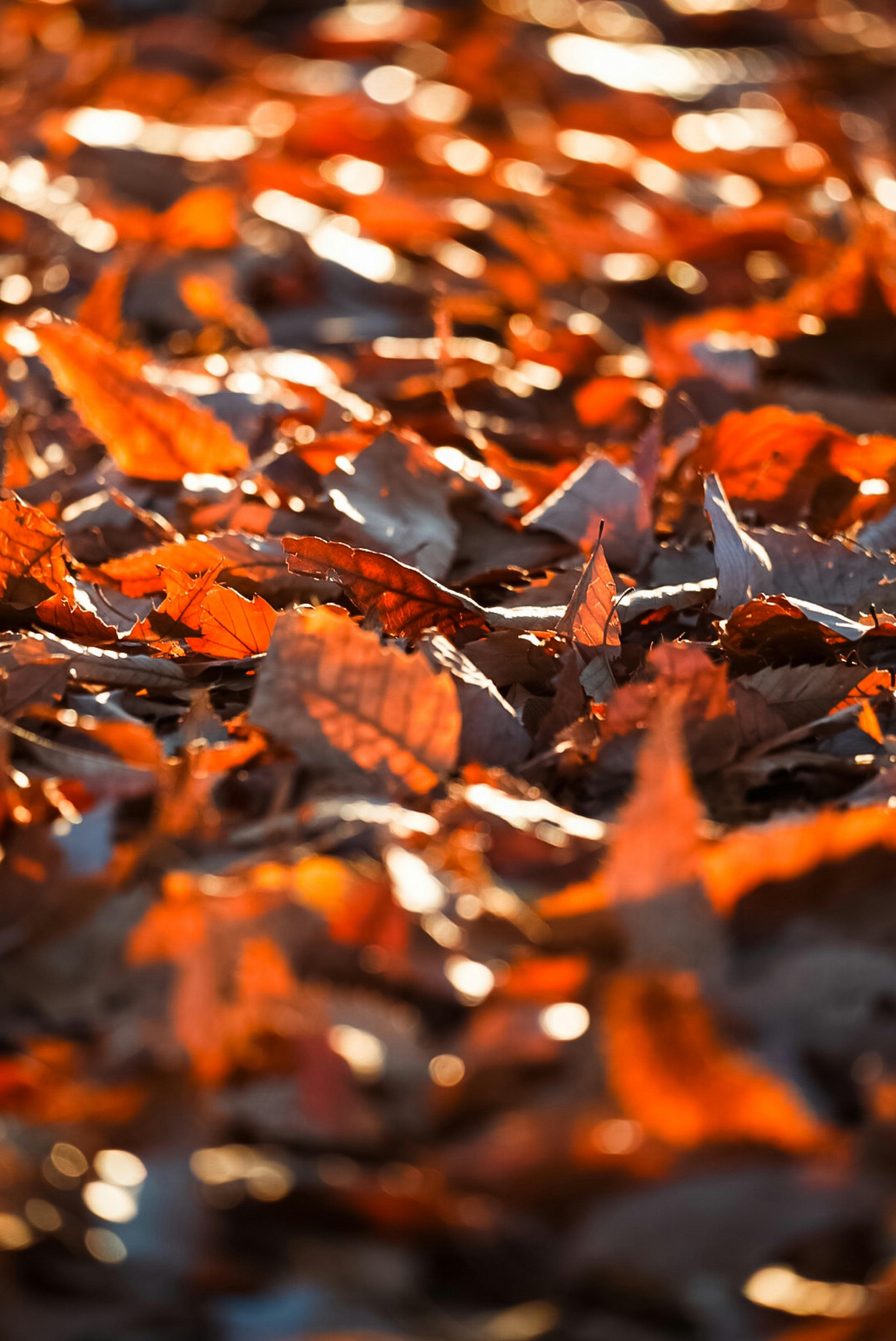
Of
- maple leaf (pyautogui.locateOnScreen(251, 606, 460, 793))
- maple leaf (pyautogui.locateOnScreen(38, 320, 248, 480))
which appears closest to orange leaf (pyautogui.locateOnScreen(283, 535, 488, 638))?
maple leaf (pyautogui.locateOnScreen(251, 606, 460, 793))

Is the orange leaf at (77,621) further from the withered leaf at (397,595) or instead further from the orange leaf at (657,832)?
the orange leaf at (657,832)

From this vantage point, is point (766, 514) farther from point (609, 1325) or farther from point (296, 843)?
point (609, 1325)

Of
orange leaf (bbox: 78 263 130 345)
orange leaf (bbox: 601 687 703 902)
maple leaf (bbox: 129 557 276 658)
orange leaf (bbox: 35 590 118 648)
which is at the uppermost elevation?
orange leaf (bbox: 601 687 703 902)

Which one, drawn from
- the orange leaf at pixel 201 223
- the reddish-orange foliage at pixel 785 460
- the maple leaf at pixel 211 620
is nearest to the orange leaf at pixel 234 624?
the maple leaf at pixel 211 620

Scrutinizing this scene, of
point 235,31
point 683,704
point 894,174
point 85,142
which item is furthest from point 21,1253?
point 235,31

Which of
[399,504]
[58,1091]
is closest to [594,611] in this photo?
[399,504]

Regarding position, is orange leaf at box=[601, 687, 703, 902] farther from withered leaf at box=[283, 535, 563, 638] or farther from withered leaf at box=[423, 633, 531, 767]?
withered leaf at box=[283, 535, 563, 638]
